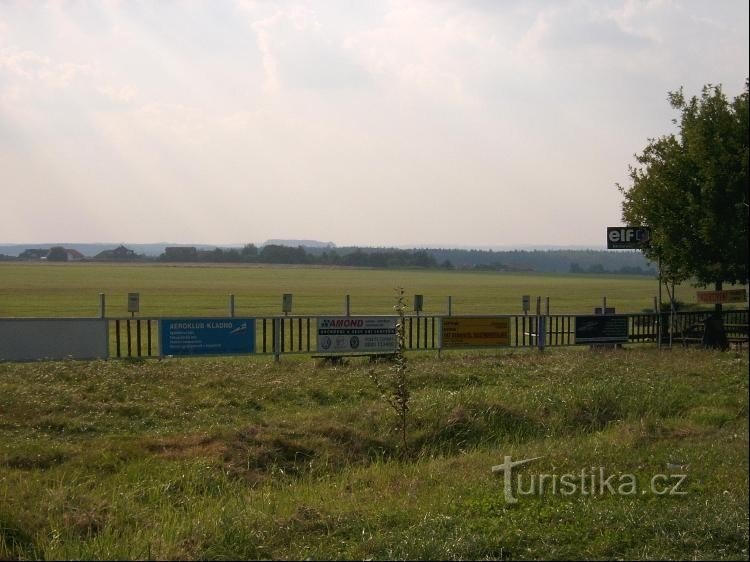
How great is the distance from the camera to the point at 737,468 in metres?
7.23

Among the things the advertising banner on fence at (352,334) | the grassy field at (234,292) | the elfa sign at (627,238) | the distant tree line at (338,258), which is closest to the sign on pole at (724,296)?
the elfa sign at (627,238)

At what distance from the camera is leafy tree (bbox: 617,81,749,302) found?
6184mm

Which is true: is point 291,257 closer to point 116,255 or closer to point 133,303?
point 116,255

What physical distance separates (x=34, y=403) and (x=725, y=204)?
9847 millimetres

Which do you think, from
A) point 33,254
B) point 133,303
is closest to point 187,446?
point 133,303

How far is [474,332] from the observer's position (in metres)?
21.6

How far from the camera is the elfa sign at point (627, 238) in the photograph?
54.5 ft

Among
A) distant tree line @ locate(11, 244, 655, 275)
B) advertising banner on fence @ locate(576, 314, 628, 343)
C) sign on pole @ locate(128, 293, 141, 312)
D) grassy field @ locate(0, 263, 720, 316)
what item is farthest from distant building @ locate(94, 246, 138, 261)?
advertising banner on fence @ locate(576, 314, 628, 343)

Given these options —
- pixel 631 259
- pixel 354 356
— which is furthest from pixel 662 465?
pixel 631 259

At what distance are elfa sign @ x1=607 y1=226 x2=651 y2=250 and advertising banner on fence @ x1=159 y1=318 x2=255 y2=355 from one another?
8.03 meters

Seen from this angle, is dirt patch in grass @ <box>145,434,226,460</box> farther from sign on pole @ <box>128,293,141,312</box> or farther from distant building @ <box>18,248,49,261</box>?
distant building @ <box>18,248,49,261</box>

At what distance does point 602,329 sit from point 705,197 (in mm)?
13009

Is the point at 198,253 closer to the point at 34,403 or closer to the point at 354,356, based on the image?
the point at 354,356

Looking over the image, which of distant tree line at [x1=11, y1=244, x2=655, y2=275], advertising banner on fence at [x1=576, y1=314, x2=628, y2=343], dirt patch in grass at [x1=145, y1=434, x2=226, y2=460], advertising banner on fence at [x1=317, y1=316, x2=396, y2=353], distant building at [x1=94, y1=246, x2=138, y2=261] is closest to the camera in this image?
dirt patch in grass at [x1=145, y1=434, x2=226, y2=460]
